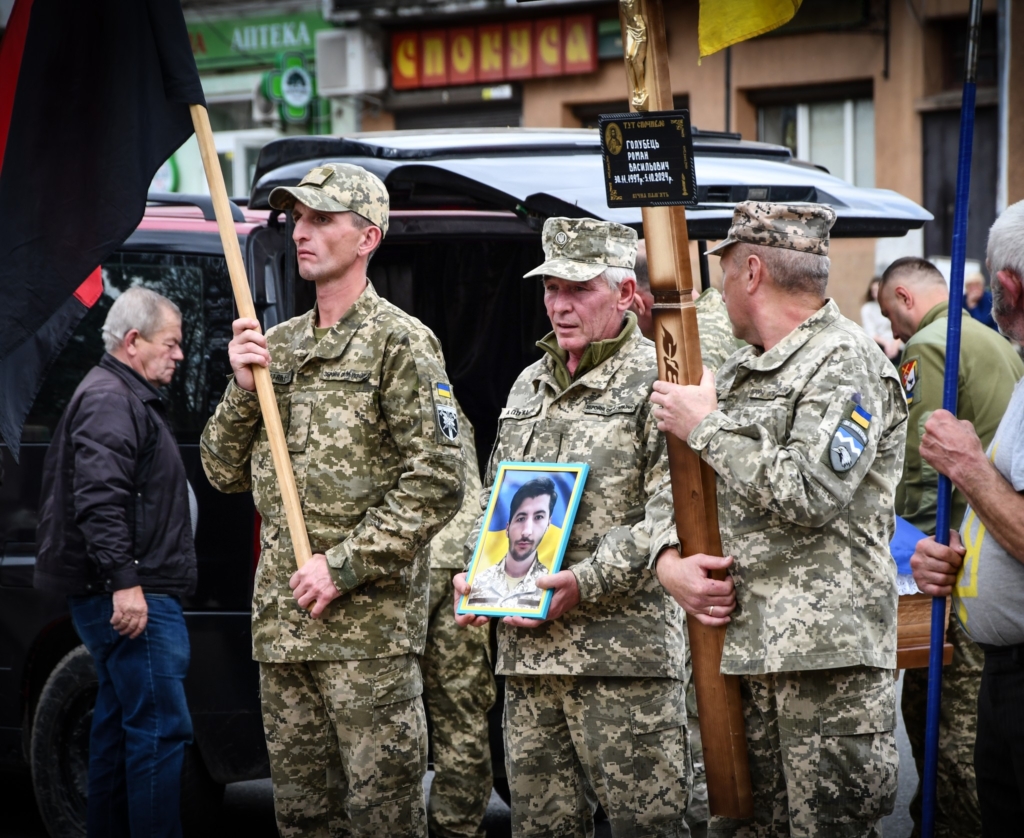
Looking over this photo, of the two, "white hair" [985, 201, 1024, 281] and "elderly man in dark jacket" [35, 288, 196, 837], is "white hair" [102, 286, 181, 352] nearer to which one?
"elderly man in dark jacket" [35, 288, 196, 837]

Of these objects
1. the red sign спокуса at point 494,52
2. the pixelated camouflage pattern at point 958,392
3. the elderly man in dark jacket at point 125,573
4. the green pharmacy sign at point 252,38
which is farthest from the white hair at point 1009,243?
the green pharmacy sign at point 252,38

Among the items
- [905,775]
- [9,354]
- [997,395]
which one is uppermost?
[9,354]

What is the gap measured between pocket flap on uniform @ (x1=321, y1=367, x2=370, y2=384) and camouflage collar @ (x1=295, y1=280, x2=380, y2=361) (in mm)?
45

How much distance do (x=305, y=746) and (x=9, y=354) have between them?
4.64 feet

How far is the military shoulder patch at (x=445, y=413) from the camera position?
13.7ft

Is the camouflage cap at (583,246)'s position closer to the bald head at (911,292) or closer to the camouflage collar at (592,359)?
the camouflage collar at (592,359)

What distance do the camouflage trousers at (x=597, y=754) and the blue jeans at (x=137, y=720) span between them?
56.1 inches

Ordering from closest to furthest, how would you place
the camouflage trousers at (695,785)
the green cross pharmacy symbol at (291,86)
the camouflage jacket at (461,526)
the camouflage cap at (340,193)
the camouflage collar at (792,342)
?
1. the camouflage collar at (792,342)
2. the camouflage cap at (340,193)
3. the camouflage trousers at (695,785)
4. the camouflage jacket at (461,526)
5. the green cross pharmacy symbol at (291,86)

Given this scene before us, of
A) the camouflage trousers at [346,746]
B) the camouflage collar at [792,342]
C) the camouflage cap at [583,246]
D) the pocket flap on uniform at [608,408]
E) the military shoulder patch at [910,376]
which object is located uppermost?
the camouflage cap at [583,246]

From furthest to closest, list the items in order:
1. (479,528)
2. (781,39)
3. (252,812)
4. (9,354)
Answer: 1. (781,39)
2. (252,812)
3. (479,528)
4. (9,354)

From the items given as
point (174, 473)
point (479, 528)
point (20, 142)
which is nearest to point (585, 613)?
point (479, 528)

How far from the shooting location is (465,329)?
6.28 m

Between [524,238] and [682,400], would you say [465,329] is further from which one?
[682,400]

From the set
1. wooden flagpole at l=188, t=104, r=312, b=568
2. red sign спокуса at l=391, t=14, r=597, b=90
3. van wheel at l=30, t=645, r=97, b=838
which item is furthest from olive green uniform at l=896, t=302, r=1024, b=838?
red sign спокуса at l=391, t=14, r=597, b=90
